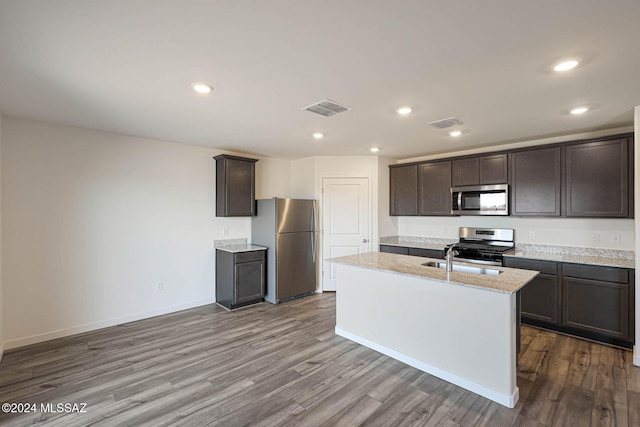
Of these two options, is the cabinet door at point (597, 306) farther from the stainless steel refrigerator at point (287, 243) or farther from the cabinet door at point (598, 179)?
the stainless steel refrigerator at point (287, 243)

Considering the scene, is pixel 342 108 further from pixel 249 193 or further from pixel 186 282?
pixel 186 282

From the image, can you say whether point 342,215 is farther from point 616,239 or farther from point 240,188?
point 616,239

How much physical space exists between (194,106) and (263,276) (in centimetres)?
278

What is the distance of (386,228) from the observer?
18.1 feet

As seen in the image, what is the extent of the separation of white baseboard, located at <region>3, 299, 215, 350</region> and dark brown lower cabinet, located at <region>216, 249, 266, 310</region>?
1.51ft

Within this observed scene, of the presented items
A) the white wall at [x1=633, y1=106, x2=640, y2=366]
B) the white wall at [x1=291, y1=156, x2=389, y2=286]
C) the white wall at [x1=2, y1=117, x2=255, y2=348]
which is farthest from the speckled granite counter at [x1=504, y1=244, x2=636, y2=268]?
the white wall at [x1=2, y1=117, x2=255, y2=348]

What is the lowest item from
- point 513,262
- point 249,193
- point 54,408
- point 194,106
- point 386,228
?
point 54,408

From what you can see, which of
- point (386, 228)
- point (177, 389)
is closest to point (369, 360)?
point (177, 389)

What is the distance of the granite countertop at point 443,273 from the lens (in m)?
2.36

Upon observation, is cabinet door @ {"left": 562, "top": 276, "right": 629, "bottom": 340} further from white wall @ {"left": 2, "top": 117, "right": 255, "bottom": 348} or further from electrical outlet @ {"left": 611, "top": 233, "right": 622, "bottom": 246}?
white wall @ {"left": 2, "top": 117, "right": 255, "bottom": 348}

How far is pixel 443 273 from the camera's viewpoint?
2.77 metres

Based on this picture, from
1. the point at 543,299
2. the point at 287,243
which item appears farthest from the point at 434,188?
the point at 287,243

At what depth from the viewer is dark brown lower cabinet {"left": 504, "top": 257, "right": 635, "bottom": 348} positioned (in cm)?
315

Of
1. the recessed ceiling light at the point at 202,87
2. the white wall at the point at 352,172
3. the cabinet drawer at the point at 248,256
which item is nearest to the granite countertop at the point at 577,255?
the white wall at the point at 352,172
